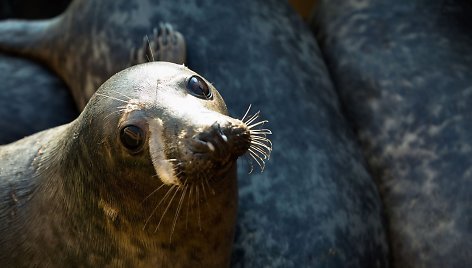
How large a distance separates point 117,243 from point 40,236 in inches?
9.4

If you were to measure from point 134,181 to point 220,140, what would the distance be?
0.31 m

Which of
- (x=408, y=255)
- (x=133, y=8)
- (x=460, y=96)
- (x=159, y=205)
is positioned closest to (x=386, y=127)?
(x=460, y=96)

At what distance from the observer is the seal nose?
198cm

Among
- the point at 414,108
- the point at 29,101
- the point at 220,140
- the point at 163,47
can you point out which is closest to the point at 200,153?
the point at 220,140

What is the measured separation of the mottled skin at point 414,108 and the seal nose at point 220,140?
3.73 ft

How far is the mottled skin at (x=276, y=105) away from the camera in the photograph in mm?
2738

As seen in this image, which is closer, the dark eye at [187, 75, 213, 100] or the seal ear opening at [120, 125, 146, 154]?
the seal ear opening at [120, 125, 146, 154]

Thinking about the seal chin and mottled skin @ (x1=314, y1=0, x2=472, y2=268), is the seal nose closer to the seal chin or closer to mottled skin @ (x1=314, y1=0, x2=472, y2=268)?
the seal chin

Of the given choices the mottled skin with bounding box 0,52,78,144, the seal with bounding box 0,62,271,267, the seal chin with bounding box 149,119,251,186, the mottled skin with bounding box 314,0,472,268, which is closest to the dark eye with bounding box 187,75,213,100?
the seal with bounding box 0,62,271,267

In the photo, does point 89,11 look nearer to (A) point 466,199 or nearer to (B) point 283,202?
(B) point 283,202

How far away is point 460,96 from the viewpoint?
3.11 meters

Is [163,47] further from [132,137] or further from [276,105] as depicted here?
[132,137]

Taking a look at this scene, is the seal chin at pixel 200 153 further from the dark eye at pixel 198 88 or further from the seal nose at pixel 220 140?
the dark eye at pixel 198 88

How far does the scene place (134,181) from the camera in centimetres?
218
